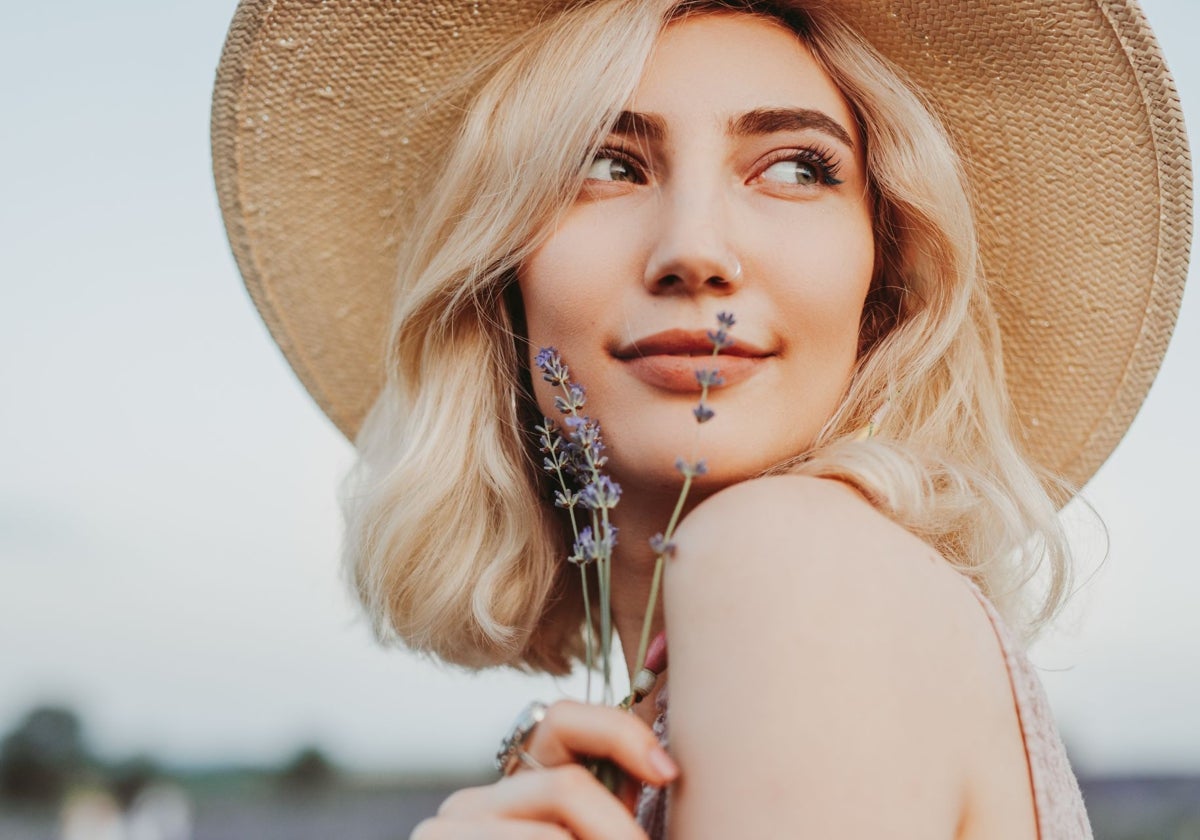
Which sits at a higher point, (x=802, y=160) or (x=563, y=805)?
(x=802, y=160)

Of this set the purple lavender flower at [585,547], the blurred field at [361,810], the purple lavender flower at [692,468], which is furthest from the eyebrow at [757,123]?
the blurred field at [361,810]

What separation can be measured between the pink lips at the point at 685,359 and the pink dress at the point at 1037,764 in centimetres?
49

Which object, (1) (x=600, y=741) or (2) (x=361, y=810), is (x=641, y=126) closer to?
(1) (x=600, y=741)

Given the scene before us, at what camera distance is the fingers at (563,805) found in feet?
4.03

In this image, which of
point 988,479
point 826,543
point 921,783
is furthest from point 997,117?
point 921,783

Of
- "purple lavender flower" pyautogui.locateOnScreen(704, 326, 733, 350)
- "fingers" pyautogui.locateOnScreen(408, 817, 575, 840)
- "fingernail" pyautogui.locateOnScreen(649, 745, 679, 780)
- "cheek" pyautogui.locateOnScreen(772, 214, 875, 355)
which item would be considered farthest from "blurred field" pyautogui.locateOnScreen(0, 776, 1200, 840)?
"fingernail" pyautogui.locateOnScreen(649, 745, 679, 780)

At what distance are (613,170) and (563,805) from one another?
1133mm

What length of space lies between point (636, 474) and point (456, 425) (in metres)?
0.70

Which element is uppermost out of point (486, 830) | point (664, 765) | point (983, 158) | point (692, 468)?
point (983, 158)

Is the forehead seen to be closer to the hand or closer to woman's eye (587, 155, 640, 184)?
Result: woman's eye (587, 155, 640, 184)

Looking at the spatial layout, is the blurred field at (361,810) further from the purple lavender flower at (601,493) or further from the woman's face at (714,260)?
the purple lavender flower at (601,493)

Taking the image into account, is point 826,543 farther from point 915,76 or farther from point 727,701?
point 915,76

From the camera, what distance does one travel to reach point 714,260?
1.70m

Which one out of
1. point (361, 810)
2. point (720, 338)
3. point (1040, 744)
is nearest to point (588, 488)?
point (720, 338)
